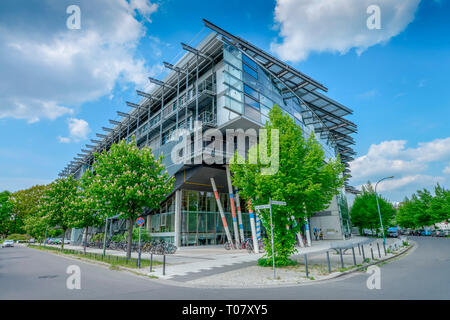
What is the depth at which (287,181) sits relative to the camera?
11117 mm

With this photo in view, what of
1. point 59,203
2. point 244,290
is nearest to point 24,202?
point 59,203

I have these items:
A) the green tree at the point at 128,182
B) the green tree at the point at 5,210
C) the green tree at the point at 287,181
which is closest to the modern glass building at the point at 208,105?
the green tree at the point at 128,182

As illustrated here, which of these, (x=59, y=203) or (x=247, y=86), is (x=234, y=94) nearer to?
(x=247, y=86)

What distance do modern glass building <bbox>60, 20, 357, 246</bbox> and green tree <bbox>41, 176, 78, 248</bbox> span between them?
905 centimetres

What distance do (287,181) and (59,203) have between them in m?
30.3

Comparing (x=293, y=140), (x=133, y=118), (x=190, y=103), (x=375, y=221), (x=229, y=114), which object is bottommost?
(x=375, y=221)

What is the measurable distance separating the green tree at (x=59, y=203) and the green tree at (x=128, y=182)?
15.4 m

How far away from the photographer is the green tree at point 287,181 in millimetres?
11016

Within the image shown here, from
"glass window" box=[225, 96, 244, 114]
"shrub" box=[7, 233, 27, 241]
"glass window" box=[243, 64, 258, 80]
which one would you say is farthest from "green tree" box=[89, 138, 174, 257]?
"shrub" box=[7, 233, 27, 241]

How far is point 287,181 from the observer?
11.1 m

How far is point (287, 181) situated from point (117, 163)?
37.4 feet
